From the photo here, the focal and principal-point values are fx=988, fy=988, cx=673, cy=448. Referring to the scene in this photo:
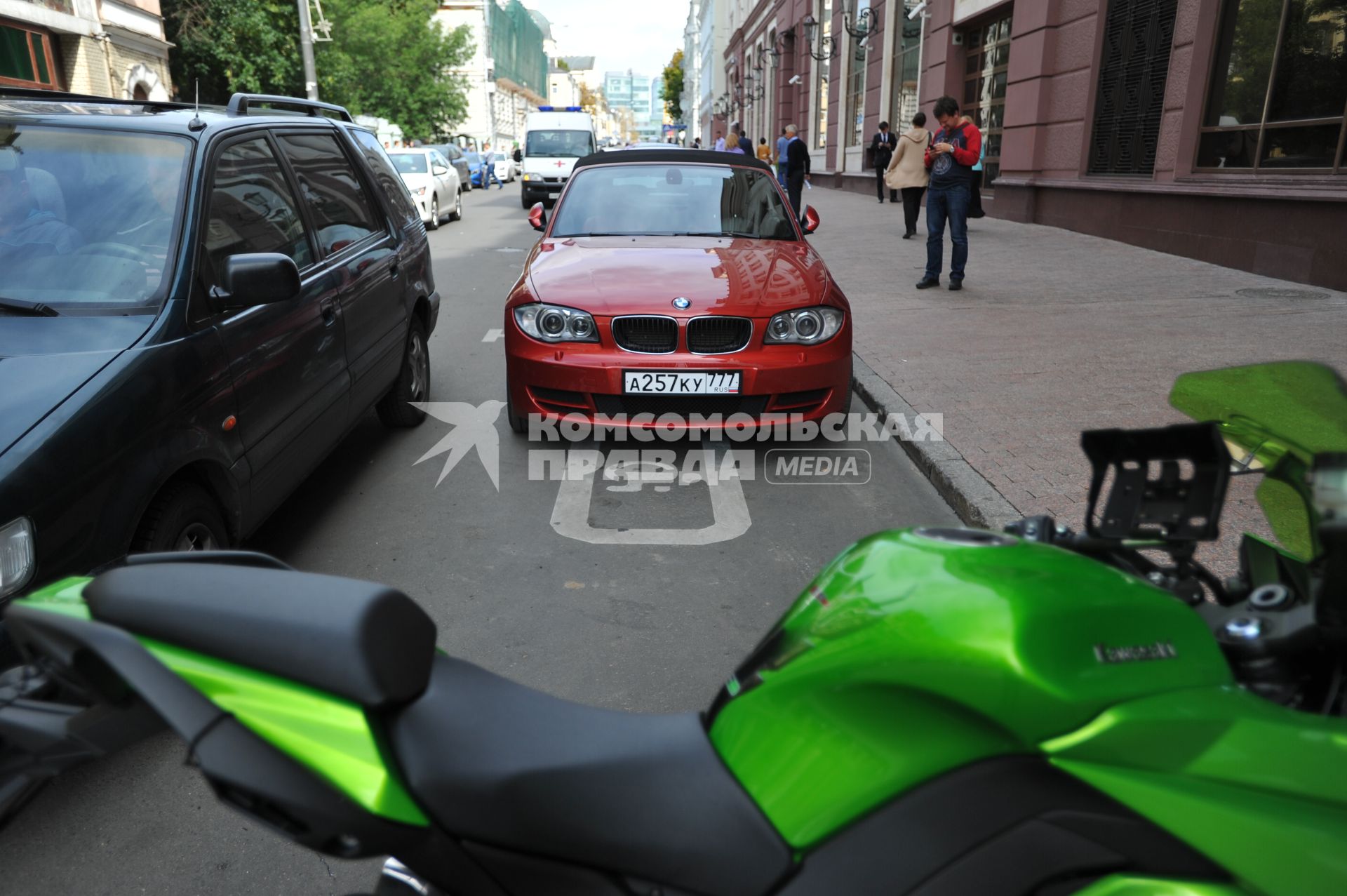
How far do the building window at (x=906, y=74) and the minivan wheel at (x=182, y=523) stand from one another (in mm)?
22423

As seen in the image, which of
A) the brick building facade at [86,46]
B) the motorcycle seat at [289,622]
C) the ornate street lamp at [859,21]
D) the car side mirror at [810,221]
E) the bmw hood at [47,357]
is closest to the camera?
the motorcycle seat at [289,622]

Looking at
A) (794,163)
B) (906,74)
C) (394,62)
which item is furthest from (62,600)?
(394,62)

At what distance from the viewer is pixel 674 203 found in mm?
6590

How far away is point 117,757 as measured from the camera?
2801 mm

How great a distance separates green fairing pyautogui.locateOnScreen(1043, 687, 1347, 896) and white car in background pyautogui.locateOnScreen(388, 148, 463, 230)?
19.3m

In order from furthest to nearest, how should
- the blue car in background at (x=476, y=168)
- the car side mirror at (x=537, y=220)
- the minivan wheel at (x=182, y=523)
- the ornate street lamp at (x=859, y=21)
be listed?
the blue car in background at (x=476, y=168) → the ornate street lamp at (x=859, y=21) → the car side mirror at (x=537, y=220) → the minivan wheel at (x=182, y=523)

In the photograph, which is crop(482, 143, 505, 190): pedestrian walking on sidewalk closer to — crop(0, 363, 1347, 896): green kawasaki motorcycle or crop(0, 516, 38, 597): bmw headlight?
crop(0, 516, 38, 597): bmw headlight

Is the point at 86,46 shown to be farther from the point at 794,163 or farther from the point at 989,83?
the point at 989,83

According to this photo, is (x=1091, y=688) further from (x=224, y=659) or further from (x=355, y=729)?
(x=224, y=659)

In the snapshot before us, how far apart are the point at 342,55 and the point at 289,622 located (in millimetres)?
47144

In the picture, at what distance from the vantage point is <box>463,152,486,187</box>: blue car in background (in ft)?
132

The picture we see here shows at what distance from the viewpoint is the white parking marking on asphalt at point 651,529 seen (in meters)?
4.43

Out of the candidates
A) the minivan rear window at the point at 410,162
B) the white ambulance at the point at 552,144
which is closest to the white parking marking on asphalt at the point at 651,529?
the minivan rear window at the point at 410,162

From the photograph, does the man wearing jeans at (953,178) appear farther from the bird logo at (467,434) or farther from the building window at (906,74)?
the building window at (906,74)
